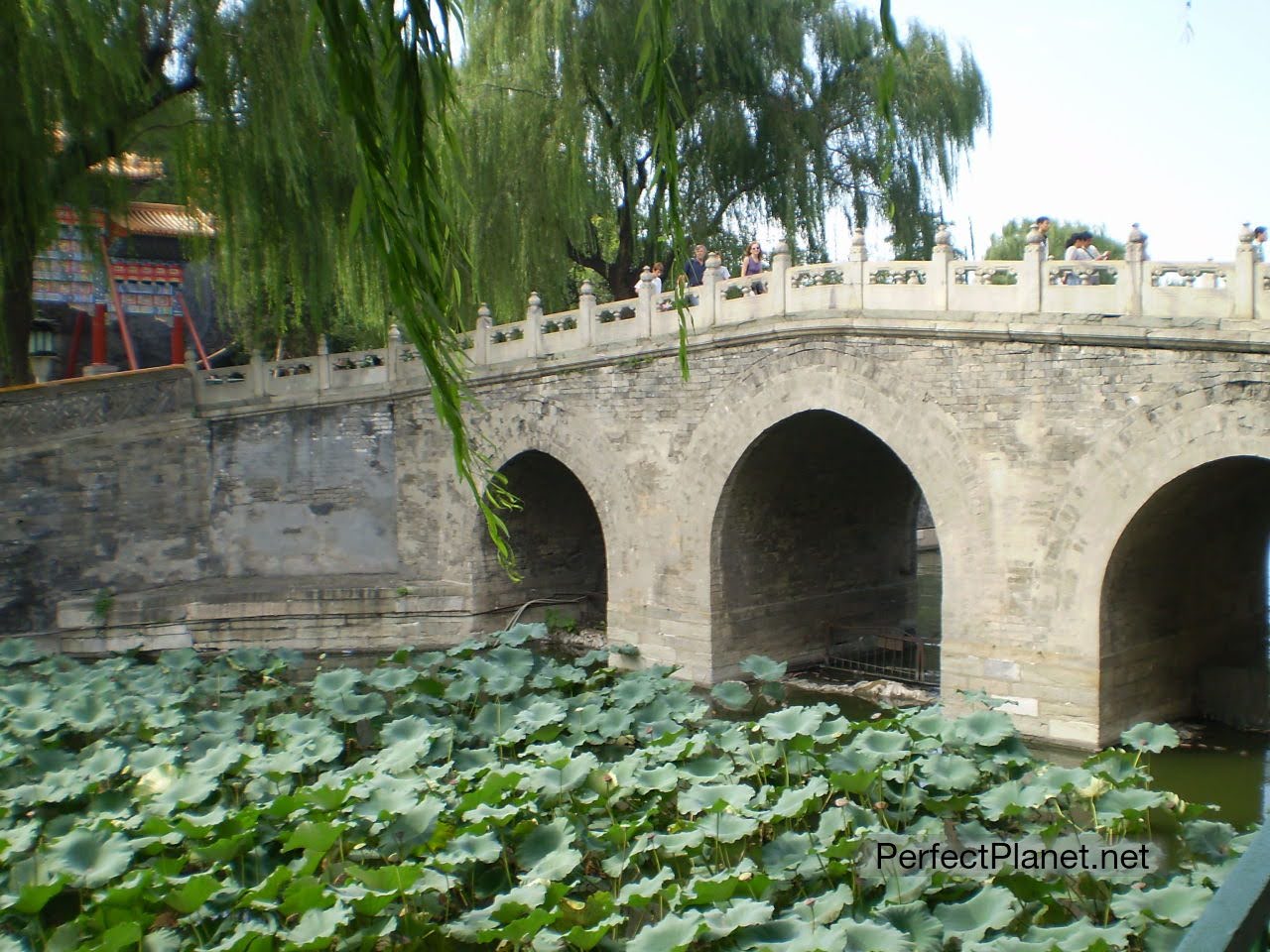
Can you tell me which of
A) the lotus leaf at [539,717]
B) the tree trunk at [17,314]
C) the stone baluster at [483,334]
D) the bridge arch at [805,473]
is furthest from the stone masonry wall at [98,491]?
the lotus leaf at [539,717]

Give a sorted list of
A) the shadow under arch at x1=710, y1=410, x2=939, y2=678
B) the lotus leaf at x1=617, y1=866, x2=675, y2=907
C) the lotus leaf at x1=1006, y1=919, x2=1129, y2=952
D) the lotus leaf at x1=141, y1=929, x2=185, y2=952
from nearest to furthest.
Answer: the lotus leaf at x1=1006, y1=919, x2=1129, y2=952 < the lotus leaf at x1=141, y1=929, x2=185, y2=952 < the lotus leaf at x1=617, y1=866, x2=675, y2=907 < the shadow under arch at x1=710, y1=410, x2=939, y2=678

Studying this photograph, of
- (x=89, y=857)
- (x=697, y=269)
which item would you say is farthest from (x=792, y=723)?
(x=697, y=269)

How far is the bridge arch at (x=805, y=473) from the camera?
10.9m

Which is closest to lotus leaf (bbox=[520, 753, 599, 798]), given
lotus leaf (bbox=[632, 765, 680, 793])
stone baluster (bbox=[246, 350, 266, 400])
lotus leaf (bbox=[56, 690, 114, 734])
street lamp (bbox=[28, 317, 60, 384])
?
lotus leaf (bbox=[632, 765, 680, 793])

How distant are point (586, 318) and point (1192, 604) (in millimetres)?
7128

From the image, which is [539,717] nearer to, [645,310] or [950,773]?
[950,773]

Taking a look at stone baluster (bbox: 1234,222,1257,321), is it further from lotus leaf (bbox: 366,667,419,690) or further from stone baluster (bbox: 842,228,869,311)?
lotus leaf (bbox: 366,667,419,690)

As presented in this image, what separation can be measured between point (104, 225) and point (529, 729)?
888 cm

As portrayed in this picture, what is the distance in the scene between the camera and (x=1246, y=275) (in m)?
9.03

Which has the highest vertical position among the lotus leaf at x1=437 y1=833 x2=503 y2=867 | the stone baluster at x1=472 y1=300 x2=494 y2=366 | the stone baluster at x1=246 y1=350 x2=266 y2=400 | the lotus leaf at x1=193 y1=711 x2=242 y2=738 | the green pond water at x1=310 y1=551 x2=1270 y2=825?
the stone baluster at x1=472 y1=300 x2=494 y2=366

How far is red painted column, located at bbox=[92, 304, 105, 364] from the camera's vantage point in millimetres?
17469

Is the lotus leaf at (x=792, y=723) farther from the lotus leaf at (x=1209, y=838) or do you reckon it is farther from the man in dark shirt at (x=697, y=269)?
the man in dark shirt at (x=697, y=269)

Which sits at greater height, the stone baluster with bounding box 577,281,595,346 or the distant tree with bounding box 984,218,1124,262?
the distant tree with bounding box 984,218,1124,262

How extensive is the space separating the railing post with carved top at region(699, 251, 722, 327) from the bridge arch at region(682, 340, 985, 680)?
72 centimetres
